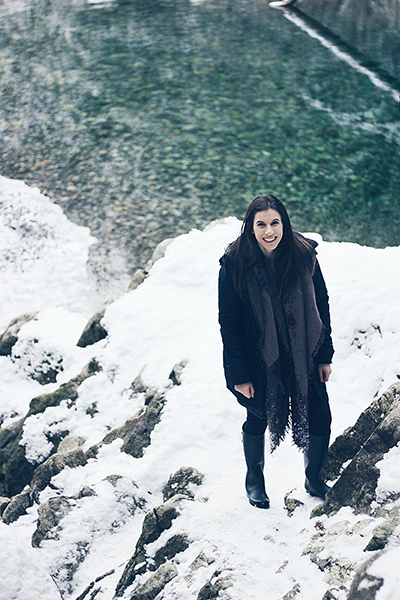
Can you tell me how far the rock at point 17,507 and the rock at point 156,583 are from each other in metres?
1.53

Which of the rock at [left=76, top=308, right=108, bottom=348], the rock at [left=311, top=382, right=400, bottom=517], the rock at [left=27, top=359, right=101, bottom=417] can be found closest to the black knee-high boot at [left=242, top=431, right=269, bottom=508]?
the rock at [left=311, top=382, right=400, bottom=517]

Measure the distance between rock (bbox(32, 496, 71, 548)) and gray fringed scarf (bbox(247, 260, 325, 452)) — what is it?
1608 mm

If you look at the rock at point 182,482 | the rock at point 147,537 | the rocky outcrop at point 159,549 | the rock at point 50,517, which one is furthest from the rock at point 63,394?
the rock at point 147,537

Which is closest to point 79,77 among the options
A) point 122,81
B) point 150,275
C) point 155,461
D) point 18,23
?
point 122,81

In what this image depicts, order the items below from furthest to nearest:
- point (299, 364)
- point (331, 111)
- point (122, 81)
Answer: point (122, 81), point (331, 111), point (299, 364)

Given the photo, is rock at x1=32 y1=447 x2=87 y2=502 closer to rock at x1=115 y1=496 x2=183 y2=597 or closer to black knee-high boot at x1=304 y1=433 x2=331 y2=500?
rock at x1=115 y1=496 x2=183 y2=597

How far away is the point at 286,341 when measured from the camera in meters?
3.09

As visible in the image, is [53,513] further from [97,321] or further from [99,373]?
[97,321]

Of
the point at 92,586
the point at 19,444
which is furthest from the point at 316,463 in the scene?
the point at 19,444

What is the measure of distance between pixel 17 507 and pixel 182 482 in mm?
→ 1359

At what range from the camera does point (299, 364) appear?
3088mm

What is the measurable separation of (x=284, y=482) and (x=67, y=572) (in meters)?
1.37

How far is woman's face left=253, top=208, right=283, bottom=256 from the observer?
2883mm

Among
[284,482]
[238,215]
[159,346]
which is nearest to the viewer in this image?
[284,482]
